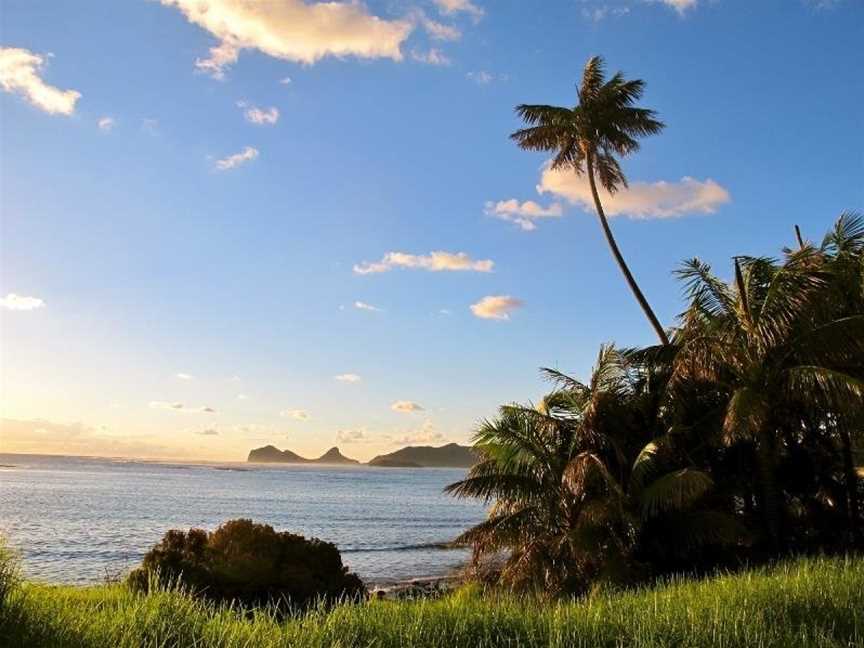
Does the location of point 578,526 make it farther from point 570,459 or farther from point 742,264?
point 742,264

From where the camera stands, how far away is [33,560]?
33.5m

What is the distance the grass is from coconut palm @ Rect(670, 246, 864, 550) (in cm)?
629

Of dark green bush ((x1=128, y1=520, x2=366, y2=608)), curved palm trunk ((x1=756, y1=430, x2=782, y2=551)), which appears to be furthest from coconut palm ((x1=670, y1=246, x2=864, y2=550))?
dark green bush ((x1=128, y1=520, x2=366, y2=608))

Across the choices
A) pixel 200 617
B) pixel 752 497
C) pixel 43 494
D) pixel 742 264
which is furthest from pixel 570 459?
pixel 43 494

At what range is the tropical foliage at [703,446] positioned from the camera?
16281 mm

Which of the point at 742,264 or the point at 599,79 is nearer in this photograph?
the point at 742,264

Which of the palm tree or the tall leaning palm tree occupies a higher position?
the tall leaning palm tree

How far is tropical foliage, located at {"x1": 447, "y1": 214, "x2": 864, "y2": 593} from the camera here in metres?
16.3

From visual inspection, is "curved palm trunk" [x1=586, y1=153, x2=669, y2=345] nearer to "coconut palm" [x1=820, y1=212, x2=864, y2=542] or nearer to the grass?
"coconut palm" [x1=820, y1=212, x2=864, y2=542]

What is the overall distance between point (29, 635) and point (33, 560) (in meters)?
30.6

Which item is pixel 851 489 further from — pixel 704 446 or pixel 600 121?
pixel 600 121

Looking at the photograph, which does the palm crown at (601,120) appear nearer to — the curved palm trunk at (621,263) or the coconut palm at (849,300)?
the curved palm trunk at (621,263)

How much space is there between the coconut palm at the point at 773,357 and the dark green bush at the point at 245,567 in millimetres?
9187

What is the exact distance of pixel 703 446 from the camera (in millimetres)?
18234
